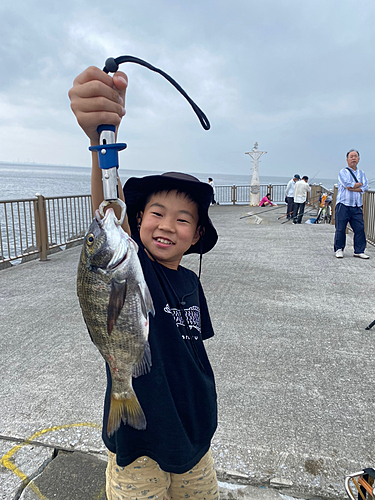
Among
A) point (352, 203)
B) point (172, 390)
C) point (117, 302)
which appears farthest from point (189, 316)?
point (352, 203)

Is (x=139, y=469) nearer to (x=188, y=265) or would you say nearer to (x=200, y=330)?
(x=200, y=330)

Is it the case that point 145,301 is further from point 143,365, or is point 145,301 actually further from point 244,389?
point 244,389

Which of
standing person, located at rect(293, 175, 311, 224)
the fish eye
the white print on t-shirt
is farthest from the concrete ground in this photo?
standing person, located at rect(293, 175, 311, 224)

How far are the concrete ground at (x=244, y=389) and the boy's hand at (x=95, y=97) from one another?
6.05ft

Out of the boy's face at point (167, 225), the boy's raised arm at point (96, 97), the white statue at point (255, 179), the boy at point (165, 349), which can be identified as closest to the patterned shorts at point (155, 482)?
the boy at point (165, 349)

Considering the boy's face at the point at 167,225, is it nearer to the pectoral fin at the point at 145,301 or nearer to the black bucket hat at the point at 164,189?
the black bucket hat at the point at 164,189

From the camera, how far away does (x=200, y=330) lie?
1.73 metres

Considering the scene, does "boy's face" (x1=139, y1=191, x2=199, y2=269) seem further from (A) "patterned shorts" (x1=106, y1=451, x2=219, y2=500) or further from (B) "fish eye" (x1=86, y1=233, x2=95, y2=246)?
(A) "patterned shorts" (x1=106, y1=451, x2=219, y2=500)

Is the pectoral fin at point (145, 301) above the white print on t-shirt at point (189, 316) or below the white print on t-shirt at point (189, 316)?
above

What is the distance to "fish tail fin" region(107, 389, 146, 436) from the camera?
4.08ft

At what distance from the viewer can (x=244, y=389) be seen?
2.86m

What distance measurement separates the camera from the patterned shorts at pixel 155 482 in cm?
146

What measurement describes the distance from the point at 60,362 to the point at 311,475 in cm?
216

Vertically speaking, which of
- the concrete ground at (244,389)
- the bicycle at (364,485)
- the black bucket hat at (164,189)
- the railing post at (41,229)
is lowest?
the concrete ground at (244,389)
